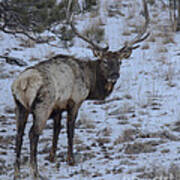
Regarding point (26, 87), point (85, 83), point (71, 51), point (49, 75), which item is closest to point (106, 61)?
point (85, 83)

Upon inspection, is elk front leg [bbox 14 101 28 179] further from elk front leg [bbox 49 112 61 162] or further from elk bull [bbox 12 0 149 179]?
elk front leg [bbox 49 112 61 162]

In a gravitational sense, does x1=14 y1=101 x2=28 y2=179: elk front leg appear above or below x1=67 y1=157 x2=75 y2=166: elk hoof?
above

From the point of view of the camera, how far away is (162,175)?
4.68 metres

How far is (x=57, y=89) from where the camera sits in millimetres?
5652

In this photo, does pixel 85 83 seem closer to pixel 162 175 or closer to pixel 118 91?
pixel 162 175

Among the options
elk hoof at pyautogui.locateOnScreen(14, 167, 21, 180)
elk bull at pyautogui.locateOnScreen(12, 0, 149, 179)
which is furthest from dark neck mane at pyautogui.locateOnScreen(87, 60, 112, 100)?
elk hoof at pyautogui.locateOnScreen(14, 167, 21, 180)

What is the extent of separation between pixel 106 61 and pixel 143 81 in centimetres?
368

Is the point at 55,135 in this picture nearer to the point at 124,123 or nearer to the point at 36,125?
the point at 36,125

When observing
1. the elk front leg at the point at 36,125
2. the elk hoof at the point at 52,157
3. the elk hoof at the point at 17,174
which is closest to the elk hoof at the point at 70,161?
the elk hoof at the point at 52,157

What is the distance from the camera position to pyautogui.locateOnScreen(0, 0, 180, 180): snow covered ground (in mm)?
5457

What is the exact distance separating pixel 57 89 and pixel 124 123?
101 inches

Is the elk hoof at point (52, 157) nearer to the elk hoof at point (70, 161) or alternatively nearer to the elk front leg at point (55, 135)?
the elk front leg at point (55, 135)

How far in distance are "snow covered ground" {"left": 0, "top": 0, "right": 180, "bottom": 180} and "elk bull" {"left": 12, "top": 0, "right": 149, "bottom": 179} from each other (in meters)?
0.48

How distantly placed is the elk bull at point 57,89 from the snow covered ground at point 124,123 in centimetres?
48
